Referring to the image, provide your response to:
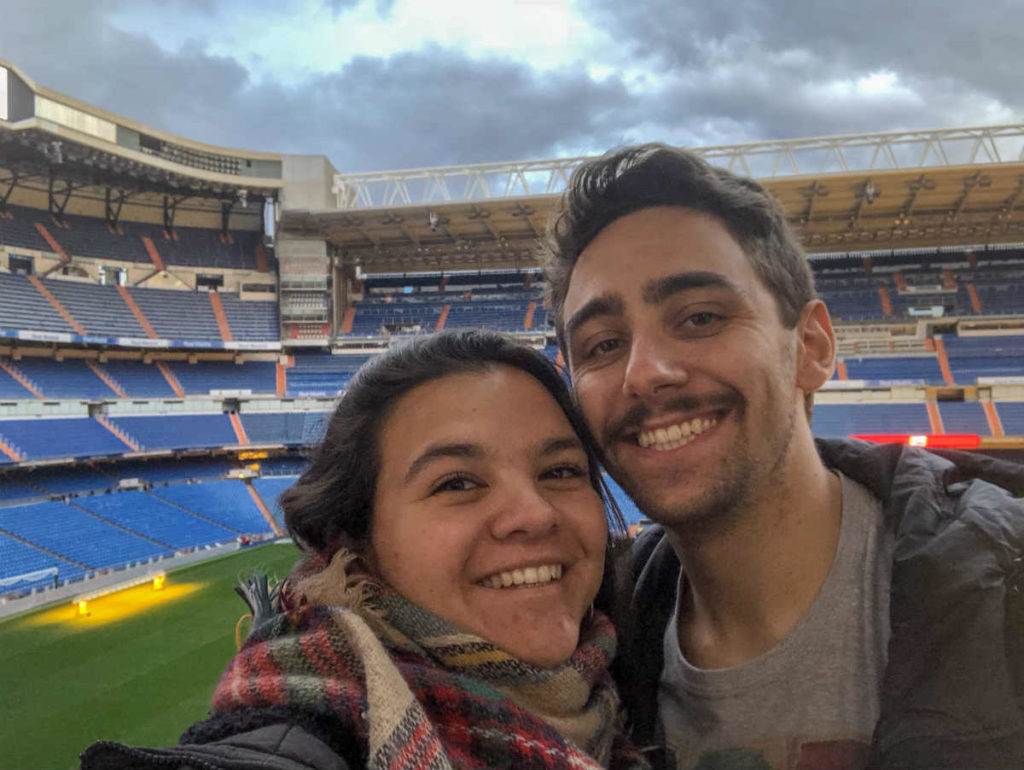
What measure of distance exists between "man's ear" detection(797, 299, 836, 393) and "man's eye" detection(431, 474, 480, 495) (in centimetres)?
108

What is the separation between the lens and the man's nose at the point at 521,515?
1.60 m

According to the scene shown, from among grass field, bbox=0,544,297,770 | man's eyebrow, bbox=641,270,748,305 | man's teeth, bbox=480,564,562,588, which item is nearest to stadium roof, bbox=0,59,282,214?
grass field, bbox=0,544,297,770

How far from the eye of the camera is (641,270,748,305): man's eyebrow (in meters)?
1.76

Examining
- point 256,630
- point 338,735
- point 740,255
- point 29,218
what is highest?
point 29,218

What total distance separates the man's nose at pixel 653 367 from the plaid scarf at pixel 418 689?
28.9 inches

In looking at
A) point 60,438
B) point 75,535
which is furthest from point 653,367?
point 60,438

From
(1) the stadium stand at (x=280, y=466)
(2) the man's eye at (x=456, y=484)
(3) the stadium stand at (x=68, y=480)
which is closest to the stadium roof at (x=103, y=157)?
(3) the stadium stand at (x=68, y=480)

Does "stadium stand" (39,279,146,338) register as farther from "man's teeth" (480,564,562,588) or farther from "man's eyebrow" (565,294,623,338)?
"man's teeth" (480,564,562,588)

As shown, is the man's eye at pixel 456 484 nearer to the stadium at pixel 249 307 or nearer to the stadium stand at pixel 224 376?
the stadium at pixel 249 307

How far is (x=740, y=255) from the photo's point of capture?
187 centimetres

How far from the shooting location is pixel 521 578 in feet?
5.31

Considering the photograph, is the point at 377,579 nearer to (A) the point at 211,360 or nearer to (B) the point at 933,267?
(A) the point at 211,360

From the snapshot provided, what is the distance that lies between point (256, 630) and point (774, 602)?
1397mm

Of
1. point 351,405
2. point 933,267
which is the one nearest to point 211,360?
point 351,405
